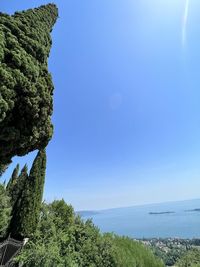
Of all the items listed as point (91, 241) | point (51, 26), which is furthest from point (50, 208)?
point (51, 26)

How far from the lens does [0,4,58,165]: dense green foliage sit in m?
7.40

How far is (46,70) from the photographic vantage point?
930 centimetres

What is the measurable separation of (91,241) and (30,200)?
192 inches

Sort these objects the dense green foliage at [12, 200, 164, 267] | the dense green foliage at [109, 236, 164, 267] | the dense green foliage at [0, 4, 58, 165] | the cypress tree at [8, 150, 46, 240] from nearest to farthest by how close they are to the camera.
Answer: the dense green foliage at [0, 4, 58, 165] < the dense green foliage at [12, 200, 164, 267] < the cypress tree at [8, 150, 46, 240] < the dense green foliage at [109, 236, 164, 267]

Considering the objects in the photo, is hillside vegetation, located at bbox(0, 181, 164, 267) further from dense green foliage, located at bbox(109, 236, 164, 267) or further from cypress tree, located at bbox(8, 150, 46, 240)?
cypress tree, located at bbox(8, 150, 46, 240)

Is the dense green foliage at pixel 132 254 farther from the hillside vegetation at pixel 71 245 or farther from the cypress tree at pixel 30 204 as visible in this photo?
the cypress tree at pixel 30 204

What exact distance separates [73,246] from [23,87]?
42.5ft

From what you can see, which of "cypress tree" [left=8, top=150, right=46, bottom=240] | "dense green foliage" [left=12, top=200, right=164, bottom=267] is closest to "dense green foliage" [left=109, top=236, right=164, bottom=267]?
"dense green foliage" [left=12, top=200, right=164, bottom=267]

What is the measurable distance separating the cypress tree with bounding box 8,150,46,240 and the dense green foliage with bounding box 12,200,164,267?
649 mm

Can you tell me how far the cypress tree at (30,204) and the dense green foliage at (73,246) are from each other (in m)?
0.65

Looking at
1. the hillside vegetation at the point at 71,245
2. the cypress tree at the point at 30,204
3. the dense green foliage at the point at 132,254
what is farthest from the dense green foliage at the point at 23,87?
the dense green foliage at the point at 132,254

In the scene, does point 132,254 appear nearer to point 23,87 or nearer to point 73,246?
point 73,246

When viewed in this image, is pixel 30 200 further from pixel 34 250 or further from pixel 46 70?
pixel 46 70

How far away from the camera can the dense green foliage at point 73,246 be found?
14719 mm
